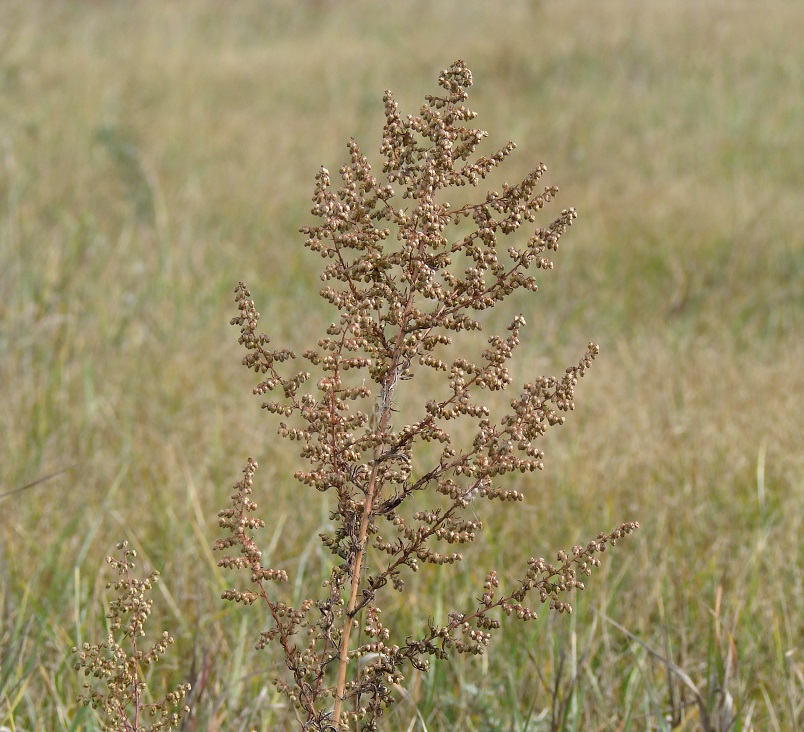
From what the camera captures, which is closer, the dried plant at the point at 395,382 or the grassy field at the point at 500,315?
the dried plant at the point at 395,382

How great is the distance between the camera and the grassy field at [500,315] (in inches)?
96.0

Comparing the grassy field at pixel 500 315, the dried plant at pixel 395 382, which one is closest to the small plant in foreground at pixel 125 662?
the dried plant at pixel 395 382

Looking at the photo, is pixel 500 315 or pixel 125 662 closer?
pixel 125 662

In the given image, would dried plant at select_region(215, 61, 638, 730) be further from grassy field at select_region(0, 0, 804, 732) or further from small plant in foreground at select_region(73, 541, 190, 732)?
grassy field at select_region(0, 0, 804, 732)

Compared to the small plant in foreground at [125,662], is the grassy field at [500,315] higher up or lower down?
higher up

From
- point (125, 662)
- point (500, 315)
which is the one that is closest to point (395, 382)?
point (125, 662)

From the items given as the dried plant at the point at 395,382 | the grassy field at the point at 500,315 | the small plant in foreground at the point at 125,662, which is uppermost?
the grassy field at the point at 500,315

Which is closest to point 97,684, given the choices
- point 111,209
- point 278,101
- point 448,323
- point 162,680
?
point 162,680

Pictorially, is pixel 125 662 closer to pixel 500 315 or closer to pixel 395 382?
pixel 395 382

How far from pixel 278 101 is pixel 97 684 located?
6260 mm

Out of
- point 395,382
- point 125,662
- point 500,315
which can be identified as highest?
point 500,315

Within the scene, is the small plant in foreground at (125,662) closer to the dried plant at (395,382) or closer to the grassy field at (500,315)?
the dried plant at (395,382)

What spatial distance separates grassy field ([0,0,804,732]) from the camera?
244cm

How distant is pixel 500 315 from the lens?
5.06m
